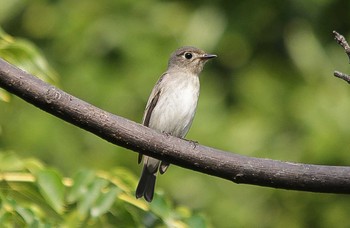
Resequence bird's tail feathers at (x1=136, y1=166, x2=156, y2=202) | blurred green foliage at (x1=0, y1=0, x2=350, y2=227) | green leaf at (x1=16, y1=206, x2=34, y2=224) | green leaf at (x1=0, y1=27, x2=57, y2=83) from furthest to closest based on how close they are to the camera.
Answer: blurred green foliage at (x1=0, y1=0, x2=350, y2=227) → bird's tail feathers at (x1=136, y1=166, x2=156, y2=202) → green leaf at (x1=0, y1=27, x2=57, y2=83) → green leaf at (x1=16, y1=206, x2=34, y2=224)

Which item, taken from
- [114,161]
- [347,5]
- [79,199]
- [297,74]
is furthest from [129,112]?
[79,199]

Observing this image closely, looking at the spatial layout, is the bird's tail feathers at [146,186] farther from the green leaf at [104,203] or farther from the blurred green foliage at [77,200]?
the green leaf at [104,203]

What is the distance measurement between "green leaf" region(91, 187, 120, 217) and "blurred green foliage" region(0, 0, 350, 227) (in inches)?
121

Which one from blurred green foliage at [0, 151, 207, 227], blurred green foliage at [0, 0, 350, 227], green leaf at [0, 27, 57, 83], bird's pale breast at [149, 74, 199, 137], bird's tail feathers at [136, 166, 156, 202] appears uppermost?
green leaf at [0, 27, 57, 83]

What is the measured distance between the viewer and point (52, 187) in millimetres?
4117

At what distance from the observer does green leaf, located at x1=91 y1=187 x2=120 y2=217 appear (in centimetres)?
414

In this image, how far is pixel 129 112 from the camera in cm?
847

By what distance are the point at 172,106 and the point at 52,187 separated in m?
2.02

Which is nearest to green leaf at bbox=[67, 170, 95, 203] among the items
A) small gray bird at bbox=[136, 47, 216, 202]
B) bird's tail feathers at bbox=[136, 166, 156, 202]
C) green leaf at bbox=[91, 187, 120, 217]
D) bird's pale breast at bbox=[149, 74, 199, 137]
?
green leaf at bbox=[91, 187, 120, 217]

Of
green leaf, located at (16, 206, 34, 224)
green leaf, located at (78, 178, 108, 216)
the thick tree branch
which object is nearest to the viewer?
the thick tree branch

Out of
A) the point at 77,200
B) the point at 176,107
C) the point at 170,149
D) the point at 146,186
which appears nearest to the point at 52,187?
the point at 77,200

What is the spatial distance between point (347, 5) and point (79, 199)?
699 cm

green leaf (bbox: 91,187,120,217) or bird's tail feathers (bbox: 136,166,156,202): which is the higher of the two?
green leaf (bbox: 91,187,120,217)

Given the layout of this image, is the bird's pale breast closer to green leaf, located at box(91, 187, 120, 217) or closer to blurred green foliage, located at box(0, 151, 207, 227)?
blurred green foliage, located at box(0, 151, 207, 227)
